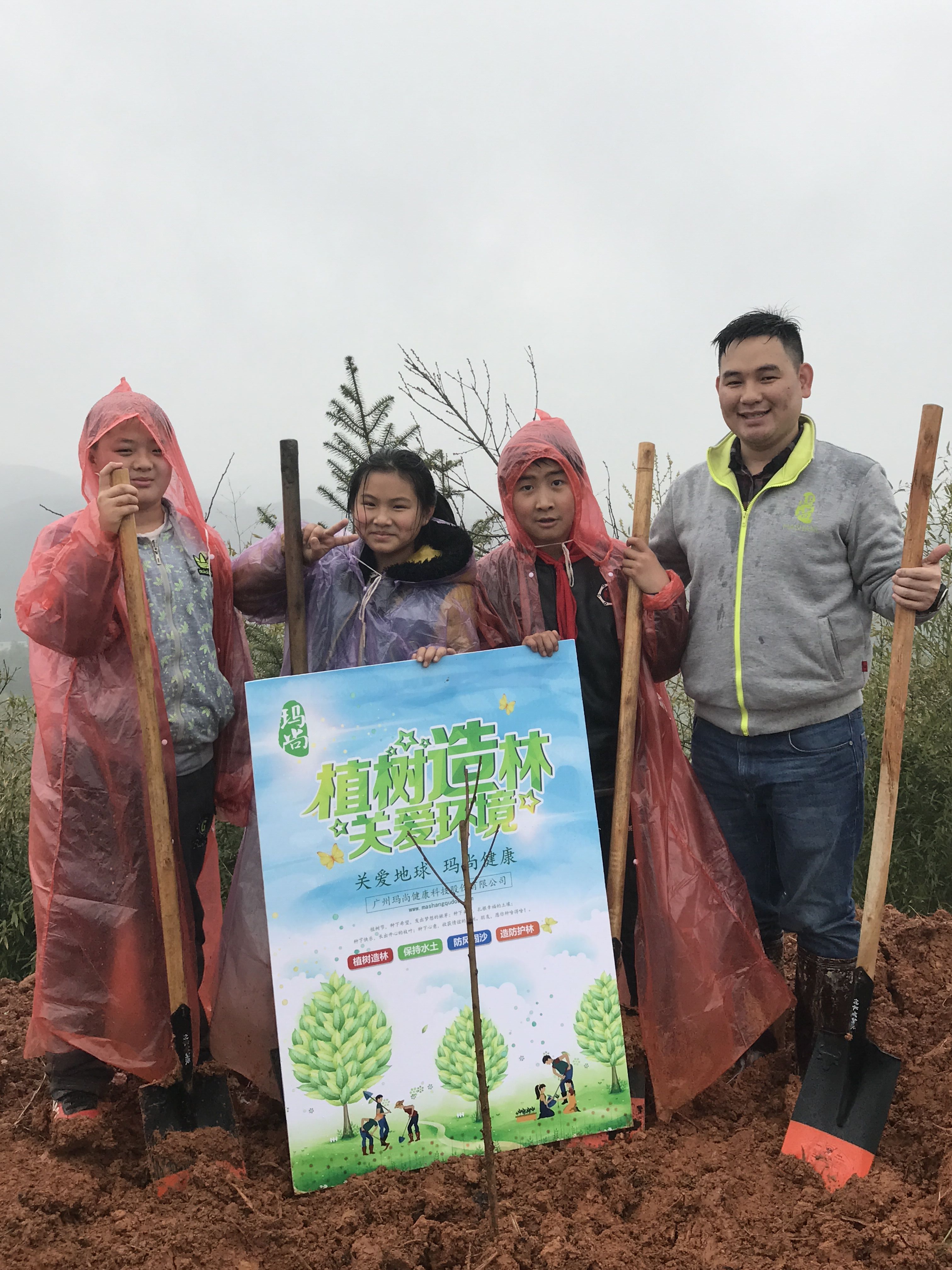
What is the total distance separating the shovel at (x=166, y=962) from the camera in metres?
2.42

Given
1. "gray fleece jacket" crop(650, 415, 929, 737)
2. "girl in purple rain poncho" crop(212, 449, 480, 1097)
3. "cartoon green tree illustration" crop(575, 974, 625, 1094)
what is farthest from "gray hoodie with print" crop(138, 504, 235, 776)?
"gray fleece jacket" crop(650, 415, 929, 737)

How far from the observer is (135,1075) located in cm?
282

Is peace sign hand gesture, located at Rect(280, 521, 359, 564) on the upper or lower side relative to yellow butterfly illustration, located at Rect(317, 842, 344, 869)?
upper

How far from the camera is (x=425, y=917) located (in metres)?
2.45

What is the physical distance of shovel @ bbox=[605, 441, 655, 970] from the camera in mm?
2709

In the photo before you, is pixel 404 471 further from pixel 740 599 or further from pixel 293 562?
pixel 740 599

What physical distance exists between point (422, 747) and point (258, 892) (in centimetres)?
73

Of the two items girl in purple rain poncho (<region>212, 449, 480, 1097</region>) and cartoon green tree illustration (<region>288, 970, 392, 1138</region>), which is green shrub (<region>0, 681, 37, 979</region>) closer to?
girl in purple rain poncho (<region>212, 449, 480, 1097</region>)

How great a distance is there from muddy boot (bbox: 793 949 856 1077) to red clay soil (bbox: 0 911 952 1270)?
0.70ft

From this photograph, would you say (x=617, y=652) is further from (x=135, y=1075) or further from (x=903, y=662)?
(x=135, y=1075)

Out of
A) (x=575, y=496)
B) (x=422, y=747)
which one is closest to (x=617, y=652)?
(x=575, y=496)

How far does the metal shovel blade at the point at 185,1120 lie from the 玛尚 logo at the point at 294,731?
0.93 m

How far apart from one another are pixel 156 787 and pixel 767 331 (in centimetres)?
214

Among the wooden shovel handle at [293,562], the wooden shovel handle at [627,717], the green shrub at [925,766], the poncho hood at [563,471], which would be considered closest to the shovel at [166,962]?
the wooden shovel handle at [293,562]
